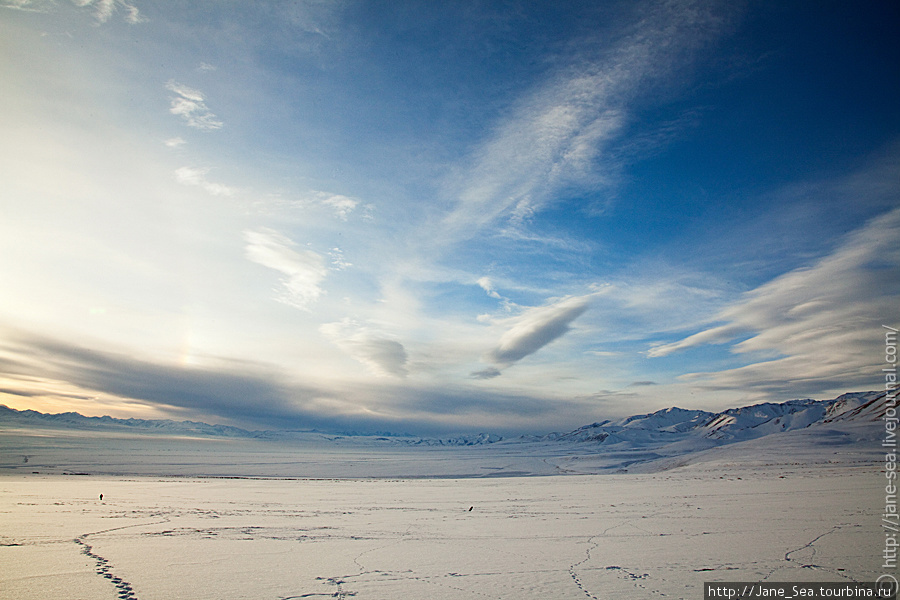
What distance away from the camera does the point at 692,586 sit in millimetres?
5031

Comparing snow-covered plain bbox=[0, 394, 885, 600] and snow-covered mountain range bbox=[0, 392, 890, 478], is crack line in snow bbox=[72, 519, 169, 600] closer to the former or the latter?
snow-covered plain bbox=[0, 394, 885, 600]

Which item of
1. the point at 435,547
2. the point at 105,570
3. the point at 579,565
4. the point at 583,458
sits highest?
the point at 579,565

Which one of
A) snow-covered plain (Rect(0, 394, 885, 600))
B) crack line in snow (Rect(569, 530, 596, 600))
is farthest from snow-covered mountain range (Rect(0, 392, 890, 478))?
crack line in snow (Rect(569, 530, 596, 600))

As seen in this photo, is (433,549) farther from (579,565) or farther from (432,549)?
(579,565)

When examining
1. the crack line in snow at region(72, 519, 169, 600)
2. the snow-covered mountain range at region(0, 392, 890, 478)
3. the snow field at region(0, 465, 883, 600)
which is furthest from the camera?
the snow-covered mountain range at region(0, 392, 890, 478)

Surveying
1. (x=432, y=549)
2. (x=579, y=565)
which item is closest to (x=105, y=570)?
(x=432, y=549)

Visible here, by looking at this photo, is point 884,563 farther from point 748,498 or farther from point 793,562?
point 748,498

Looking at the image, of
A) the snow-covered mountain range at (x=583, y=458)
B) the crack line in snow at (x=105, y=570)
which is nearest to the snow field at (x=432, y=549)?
the crack line in snow at (x=105, y=570)

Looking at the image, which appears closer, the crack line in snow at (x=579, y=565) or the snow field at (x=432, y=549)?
the crack line in snow at (x=579, y=565)

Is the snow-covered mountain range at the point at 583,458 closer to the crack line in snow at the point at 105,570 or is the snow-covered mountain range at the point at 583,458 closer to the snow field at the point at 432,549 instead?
the snow field at the point at 432,549

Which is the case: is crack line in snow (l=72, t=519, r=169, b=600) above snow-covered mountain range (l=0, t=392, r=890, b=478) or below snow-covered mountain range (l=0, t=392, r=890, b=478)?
above

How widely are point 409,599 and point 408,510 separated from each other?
7.98m

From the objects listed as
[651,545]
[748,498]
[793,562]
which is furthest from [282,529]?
[748,498]

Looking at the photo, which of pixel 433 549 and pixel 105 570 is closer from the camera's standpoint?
pixel 105 570
